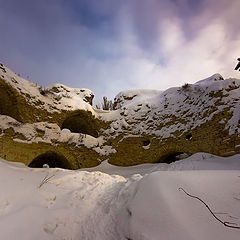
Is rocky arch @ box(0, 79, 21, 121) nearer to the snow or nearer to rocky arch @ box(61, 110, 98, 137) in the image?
rocky arch @ box(61, 110, 98, 137)

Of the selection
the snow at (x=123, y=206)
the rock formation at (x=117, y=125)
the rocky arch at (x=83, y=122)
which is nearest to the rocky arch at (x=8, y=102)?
the rock formation at (x=117, y=125)

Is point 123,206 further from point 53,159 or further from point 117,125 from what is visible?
point 53,159

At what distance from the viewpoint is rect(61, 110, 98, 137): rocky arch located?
9.13 m

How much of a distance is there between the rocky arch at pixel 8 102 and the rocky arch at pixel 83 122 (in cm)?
262

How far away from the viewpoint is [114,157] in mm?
8555

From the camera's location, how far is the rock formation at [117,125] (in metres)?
6.36

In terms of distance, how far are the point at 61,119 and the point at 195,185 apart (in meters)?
7.53

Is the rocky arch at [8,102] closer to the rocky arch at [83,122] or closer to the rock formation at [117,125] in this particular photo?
the rock formation at [117,125]

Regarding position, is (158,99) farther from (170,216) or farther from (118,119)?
(170,216)

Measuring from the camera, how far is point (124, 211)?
194 centimetres

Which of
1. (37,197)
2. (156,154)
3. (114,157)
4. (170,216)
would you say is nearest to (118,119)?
(114,157)

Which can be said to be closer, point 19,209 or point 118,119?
point 19,209

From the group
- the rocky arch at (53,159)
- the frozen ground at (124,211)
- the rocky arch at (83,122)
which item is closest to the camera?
the frozen ground at (124,211)

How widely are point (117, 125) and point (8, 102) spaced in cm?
533
